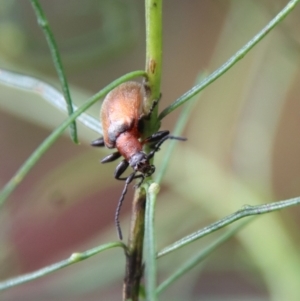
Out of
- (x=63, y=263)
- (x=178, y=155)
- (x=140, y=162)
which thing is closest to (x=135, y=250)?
(x=63, y=263)

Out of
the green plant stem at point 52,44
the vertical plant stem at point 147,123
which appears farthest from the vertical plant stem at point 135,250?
the green plant stem at point 52,44

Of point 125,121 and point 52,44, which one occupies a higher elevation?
point 125,121

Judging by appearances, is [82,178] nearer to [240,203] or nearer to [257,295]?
[240,203]

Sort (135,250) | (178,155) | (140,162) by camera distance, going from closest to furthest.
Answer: (135,250) < (140,162) < (178,155)

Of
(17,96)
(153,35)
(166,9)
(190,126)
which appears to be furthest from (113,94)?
(166,9)

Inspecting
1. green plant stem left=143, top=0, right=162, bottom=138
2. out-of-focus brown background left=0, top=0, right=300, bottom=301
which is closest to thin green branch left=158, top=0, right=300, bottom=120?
green plant stem left=143, top=0, right=162, bottom=138

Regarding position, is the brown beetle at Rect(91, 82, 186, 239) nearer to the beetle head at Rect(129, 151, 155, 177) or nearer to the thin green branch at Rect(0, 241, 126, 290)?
the beetle head at Rect(129, 151, 155, 177)

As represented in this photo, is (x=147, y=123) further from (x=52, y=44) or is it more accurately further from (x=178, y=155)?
(x=178, y=155)

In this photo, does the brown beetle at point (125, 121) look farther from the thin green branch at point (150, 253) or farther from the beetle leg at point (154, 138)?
the thin green branch at point (150, 253)
